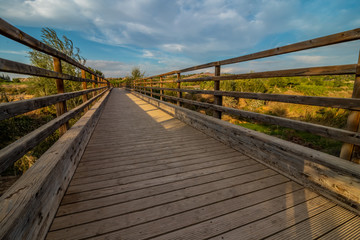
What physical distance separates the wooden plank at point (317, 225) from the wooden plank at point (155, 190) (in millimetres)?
675

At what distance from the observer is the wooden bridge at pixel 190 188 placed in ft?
3.70

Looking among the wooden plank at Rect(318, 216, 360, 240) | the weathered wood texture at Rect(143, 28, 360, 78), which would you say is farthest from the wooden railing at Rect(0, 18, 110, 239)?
the weathered wood texture at Rect(143, 28, 360, 78)

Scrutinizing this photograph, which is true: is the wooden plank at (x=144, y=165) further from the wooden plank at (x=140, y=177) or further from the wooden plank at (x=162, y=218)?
the wooden plank at (x=162, y=218)

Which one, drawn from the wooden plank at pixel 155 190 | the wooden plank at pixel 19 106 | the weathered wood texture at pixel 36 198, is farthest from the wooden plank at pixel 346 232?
the wooden plank at pixel 19 106

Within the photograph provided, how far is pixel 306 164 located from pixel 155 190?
4.92 ft

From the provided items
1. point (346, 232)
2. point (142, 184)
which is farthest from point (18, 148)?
point (346, 232)

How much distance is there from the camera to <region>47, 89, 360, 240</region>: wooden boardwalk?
3.85ft

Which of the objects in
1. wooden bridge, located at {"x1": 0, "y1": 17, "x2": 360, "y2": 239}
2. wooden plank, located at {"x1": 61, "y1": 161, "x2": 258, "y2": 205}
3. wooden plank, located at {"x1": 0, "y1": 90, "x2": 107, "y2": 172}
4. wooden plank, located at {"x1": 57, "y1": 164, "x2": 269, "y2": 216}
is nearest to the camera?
wooden plank, located at {"x1": 0, "y1": 90, "x2": 107, "y2": 172}

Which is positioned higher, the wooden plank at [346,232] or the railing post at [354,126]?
the railing post at [354,126]

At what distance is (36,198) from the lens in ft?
3.25

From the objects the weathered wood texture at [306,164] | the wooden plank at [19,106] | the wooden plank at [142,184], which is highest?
the wooden plank at [19,106]

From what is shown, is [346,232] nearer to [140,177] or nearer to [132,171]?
[140,177]

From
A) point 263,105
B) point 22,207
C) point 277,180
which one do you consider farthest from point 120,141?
point 263,105

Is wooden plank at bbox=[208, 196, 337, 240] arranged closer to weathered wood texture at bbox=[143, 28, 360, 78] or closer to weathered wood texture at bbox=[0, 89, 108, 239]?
weathered wood texture at bbox=[0, 89, 108, 239]
